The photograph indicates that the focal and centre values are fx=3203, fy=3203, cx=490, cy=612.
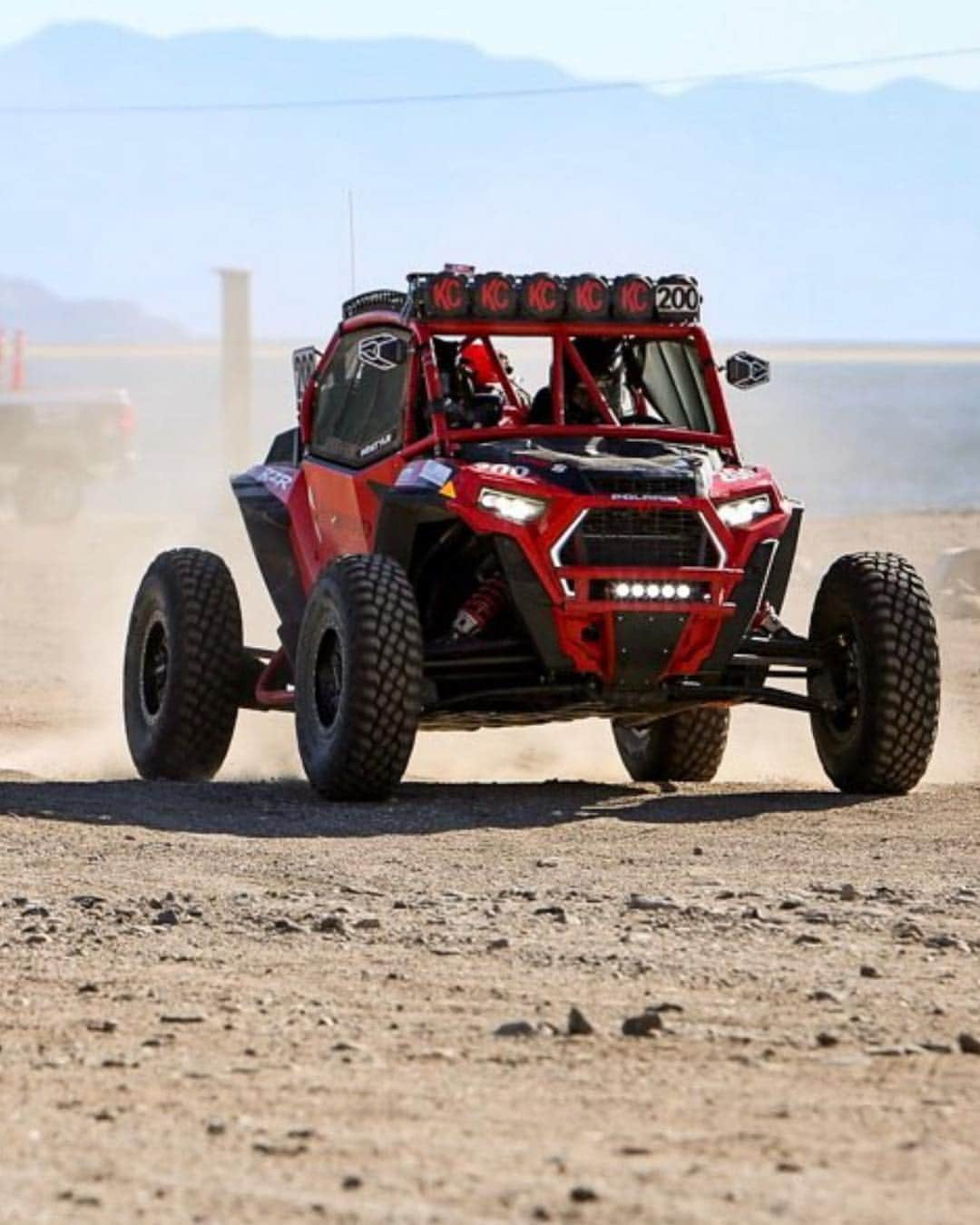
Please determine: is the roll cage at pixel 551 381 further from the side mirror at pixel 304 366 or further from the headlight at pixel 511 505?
the side mirror at pixel 304 366

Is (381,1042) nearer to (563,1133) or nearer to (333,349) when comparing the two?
(563,1133)

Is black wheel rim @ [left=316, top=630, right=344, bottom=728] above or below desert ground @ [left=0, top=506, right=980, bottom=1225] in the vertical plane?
above

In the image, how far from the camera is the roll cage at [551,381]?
40.8ft

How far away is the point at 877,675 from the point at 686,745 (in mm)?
2031

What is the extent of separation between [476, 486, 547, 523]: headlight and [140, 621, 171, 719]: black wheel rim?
2.52 m

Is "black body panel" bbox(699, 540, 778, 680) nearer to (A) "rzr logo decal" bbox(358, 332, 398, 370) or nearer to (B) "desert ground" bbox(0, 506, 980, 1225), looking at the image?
(B) "desert ground" bbox(0, 506, 980, 1225)

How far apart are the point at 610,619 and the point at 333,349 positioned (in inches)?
94.2

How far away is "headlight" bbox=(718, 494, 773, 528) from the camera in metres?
12.0

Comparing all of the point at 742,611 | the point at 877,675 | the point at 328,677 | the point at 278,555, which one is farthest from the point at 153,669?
the point at 877,675

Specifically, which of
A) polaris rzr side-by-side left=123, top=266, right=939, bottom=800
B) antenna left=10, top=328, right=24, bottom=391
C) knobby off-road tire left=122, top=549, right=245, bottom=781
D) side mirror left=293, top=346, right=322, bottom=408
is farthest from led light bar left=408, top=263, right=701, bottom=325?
antenna left=10, top=328, right=24, bottom=391

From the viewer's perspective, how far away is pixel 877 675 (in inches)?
481

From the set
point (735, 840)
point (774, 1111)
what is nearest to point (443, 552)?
point (735, 840)

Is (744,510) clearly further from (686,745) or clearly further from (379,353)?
(686,745)

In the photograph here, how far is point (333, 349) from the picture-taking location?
13.6m
